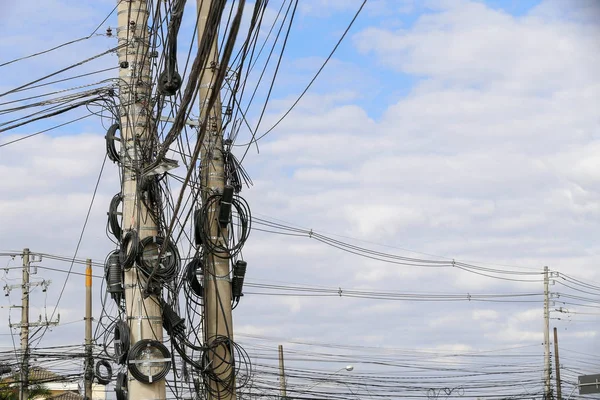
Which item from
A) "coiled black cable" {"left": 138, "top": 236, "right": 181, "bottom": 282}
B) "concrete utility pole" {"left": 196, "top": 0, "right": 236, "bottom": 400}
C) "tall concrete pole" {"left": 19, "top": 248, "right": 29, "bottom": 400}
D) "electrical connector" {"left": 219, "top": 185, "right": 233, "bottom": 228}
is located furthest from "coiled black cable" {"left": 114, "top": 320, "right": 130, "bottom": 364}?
"tall concrete pole" {"left": 19, "top": 248, "right": 29, "bottom": 400}

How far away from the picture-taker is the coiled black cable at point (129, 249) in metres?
11.9

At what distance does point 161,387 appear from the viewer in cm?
1203

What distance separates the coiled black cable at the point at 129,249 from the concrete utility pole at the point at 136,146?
3.9 inches

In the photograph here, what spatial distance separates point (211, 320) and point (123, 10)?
15.1 ft

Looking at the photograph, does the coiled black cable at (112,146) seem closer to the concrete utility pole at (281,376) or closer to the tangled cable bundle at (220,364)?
the tangled cable bundle at (220,364)

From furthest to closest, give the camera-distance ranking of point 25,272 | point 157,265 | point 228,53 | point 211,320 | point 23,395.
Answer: point 25,272 < point 23,395 < point 211,320 < point 157,265 < point 228,53

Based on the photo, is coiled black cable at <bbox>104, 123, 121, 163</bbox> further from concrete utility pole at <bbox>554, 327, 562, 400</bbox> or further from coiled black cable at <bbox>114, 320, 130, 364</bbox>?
concrete utility pole at <bbox>554, 327, 562, 400</bbox>

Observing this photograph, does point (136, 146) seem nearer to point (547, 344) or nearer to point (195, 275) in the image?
point (195, 275)

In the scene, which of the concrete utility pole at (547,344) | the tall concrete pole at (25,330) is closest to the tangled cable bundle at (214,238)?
the tall concrete pole at (25,330)

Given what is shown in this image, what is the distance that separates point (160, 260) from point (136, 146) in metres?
1.63

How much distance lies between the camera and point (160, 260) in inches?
468

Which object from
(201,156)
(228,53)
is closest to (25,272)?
(201,156)

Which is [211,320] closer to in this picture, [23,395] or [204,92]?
[204,92]

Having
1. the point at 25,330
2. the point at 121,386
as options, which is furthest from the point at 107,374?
the point at 25,330
